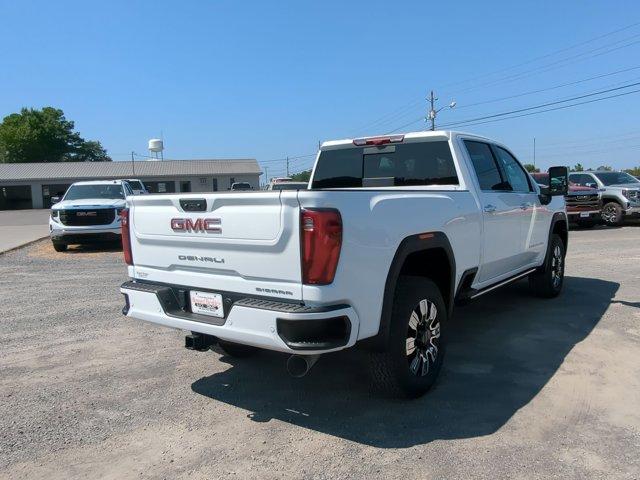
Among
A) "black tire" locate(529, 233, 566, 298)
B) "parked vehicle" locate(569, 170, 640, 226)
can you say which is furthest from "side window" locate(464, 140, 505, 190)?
"parked vehicle" locate(569, 170, 640, 226)

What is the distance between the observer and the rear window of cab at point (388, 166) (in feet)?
16.7

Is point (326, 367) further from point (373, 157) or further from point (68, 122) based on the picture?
point (68, 122)

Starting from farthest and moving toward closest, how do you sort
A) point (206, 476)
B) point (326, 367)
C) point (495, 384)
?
point (326, 367) < point (495, 384) < point (206, 476)

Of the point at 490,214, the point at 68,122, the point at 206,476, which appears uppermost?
the point at 68,122

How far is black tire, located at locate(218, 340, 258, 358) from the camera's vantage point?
485 cm

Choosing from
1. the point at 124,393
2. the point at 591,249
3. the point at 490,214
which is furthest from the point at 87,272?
the point at 591,249

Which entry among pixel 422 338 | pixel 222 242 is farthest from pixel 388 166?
pixel 222 242

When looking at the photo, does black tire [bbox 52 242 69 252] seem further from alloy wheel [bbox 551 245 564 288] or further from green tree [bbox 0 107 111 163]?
green tree [bbox 0 107 111 163]

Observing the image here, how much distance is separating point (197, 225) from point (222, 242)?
0.26 m

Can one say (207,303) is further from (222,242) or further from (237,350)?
(237,350)

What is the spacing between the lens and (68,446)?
3.45 m

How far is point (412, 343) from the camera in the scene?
12.8 ft

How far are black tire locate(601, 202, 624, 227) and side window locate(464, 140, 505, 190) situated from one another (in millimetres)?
13758

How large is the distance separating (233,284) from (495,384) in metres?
2.27
